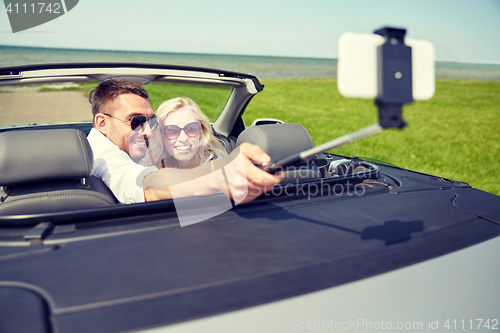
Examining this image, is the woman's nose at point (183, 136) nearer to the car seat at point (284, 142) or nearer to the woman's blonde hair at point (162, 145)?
the woman's blonde hair at point (162, 145)

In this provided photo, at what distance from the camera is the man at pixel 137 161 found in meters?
1.38

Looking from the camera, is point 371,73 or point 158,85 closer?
point 371,73

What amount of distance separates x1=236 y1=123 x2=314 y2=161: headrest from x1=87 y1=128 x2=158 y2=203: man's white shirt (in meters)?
0.63

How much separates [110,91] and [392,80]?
86.2 inches

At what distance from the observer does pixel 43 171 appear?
1.58m

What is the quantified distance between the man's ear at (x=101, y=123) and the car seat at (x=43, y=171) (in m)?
0.90

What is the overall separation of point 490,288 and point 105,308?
1253mm

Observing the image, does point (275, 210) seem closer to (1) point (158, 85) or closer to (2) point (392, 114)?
(2) point (392, 114)

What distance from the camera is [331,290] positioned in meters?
1.16

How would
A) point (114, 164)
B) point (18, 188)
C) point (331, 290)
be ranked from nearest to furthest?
point (331, 290)
point (18, 188)
point (114, 164)

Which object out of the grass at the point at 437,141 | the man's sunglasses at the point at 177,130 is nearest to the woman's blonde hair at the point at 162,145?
the man's sunglasses at the point at 177,130

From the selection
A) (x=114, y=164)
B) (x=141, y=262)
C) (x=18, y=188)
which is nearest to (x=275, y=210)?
(x=141, y=262)

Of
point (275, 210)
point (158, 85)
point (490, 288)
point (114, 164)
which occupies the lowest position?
point (490, 288)

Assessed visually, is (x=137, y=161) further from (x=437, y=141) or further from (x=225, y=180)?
(x=437, y=141)
